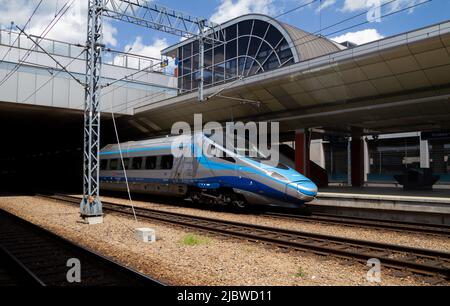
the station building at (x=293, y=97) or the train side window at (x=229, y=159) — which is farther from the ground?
the station building at (x=293, y=97)

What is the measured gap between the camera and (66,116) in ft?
91.9

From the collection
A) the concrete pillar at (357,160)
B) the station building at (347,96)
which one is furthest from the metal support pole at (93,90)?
the concrete pillar at (357,160)

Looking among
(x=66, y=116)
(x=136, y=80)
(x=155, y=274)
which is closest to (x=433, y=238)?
(x=155, y=274)

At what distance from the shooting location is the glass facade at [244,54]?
3397 cm

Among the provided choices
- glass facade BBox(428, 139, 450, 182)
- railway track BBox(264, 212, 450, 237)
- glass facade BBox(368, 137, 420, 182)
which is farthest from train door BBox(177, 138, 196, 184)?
glass facade BBox(428, 139, 450, 182)

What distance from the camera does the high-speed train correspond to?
520 inches

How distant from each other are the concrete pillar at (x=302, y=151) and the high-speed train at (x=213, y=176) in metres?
7.65

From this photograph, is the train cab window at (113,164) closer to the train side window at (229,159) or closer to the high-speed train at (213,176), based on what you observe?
the high-speed train at (213,176)

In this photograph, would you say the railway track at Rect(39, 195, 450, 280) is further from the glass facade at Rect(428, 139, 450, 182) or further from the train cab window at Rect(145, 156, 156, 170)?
the glass facade at Rect(428, 139, 450, 182)

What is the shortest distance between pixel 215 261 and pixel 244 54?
30.3m

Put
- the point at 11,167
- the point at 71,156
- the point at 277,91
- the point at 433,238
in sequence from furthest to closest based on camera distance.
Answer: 1. the point at 11,167
2. the point at 71,156
3. the point at 277,91
4. the point at 433,238

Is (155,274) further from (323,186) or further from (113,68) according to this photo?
(113,68)

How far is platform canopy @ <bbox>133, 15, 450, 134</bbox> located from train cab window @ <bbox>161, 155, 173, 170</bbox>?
4.21 meters

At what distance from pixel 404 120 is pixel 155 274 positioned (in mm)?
16732
